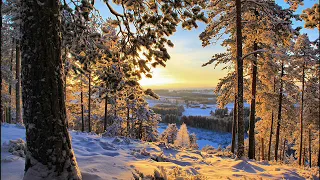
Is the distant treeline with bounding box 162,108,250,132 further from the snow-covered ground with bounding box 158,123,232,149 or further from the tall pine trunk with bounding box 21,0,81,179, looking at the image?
the tall pine trunk with bounding box 21,0,81,179

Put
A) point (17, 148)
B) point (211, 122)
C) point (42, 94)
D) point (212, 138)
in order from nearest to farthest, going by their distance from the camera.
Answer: point (42, 94) < point (17, 148) < point (212, 138) < point (211, 122)

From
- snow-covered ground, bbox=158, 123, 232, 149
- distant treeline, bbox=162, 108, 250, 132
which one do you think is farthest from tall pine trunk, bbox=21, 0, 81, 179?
distant treeline, bbox=162, 108, 250, 132

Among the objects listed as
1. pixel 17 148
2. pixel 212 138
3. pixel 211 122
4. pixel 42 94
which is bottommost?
pixel 212 138

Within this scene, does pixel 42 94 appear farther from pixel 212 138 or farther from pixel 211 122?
pixel 211 122

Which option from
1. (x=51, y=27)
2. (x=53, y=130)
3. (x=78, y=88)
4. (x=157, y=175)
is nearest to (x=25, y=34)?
(x=51, y=27)

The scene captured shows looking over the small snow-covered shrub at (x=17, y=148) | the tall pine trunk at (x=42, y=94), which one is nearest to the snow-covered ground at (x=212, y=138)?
the small snow-covered shrub at (x=17, y=148)

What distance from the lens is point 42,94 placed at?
3059mm

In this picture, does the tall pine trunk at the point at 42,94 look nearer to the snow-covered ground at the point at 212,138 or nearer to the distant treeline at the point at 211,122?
the snow-covered ground at the point at 212,138

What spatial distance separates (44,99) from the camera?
3.07 meters

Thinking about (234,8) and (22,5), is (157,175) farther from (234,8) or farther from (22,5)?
(234,8)

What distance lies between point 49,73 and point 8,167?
7.17 feet

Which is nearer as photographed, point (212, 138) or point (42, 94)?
point (42, 94)

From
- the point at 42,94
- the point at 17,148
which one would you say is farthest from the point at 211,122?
the point at 42,94

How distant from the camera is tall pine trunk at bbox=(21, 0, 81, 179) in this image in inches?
121
